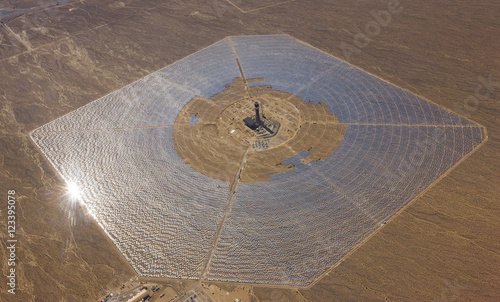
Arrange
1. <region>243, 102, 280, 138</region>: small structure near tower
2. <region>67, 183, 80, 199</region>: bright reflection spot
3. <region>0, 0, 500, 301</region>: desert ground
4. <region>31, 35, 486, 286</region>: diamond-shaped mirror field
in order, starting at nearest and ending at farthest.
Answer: <region>0, 0, 500, 301</region>: desert ground
<region>31, 35, 486, 286</region>: diamond-shaped mirror field
<region>67, 183, 80, 199</region>: bright reflection spot
<region>243, 102, 280, 138</region>: small structure near tower

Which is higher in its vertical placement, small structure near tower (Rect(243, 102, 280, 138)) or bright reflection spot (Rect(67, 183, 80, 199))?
bright reflection spot (Rect(67, 183, 80, 199))

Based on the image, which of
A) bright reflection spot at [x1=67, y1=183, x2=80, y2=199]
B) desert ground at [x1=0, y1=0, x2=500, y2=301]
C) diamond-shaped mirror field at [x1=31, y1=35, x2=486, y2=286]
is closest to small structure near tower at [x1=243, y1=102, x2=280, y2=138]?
diamond-shaped mirror field at [x1=31, y1=35, x2=486, y2=286]

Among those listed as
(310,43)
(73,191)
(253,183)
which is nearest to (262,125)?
(253,183)

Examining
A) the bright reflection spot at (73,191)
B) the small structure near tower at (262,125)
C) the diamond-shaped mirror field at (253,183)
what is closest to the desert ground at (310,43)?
the bright reflection spot at (73,191)

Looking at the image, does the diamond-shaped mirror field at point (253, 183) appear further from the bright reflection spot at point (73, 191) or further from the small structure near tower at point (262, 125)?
the small structure near tower at point (262, 125)

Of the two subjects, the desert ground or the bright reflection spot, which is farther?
the bright reflection spot

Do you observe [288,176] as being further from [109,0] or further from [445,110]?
[109,0]

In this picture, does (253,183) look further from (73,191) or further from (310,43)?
(310,43)

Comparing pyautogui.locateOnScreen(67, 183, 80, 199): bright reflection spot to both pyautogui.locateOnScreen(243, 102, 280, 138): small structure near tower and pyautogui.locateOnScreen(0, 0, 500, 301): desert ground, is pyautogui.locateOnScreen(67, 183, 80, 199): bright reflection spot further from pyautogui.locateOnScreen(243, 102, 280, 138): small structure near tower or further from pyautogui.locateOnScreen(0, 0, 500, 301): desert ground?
pyautogui.locateOnScreen(243, 102, 280, 138): small structure near tower
